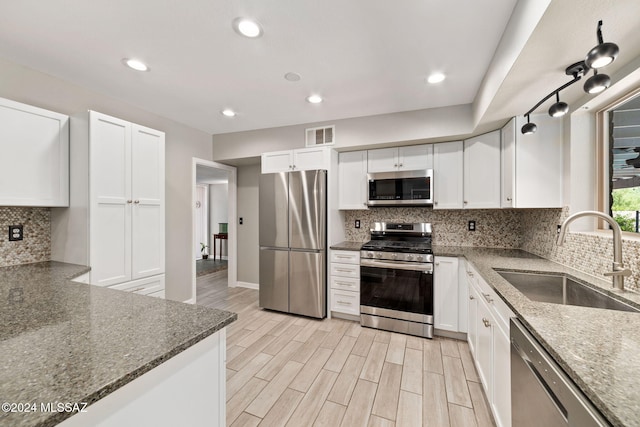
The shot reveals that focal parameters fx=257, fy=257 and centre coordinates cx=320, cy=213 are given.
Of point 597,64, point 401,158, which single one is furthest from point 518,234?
point 597,64

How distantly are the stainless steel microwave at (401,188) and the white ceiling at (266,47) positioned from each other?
2.57 feet

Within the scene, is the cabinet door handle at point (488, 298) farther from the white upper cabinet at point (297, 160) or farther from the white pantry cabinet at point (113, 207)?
the white pantry cabinet at point (113, 207)

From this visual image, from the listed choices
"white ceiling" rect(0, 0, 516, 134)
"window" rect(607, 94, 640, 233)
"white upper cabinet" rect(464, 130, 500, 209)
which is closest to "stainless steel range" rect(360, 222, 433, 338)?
"white upper cabinet" rect(464, 130, 500, 209)

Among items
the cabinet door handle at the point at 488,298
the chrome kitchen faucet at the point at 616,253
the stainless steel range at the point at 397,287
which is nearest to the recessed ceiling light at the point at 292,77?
the stainless steel range at the point at 397,287

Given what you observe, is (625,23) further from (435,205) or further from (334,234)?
(334,234)

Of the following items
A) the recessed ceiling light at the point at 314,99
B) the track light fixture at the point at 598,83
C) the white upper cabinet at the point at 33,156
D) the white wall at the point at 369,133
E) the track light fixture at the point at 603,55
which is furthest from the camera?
the white wall at the point at 369,133

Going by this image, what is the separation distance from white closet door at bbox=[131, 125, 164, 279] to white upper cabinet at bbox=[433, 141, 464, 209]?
300cm

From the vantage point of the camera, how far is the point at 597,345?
0.84 meters

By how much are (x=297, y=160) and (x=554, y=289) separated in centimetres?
271

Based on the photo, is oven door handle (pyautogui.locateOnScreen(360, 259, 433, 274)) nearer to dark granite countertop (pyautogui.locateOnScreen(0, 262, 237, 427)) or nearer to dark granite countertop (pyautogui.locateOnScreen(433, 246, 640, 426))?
dark granite countertop (pyautogui.locateOnScreen(433, 246, 640, 426))

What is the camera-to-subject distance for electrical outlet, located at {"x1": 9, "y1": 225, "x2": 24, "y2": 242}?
2004 mm

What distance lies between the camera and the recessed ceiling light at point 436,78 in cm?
214

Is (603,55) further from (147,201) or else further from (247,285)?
(247,285)

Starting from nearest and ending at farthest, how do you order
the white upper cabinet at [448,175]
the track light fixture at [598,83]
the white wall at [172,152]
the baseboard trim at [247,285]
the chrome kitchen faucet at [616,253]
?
1. the track light fixture at [598,83]
2. the chrome kitchen faucet at [616,253]
3. the white wall at [172,152]
4. the white upper cabinet at [448,175]
5. the baseboard trim at [247,285]
